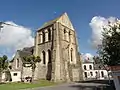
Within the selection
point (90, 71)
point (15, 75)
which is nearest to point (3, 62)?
point (15, 75)

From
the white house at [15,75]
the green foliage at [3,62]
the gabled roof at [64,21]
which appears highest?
the gabled roof at [64,21]

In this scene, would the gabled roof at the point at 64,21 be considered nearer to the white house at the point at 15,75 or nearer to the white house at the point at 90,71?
the white house at the point at 15,75

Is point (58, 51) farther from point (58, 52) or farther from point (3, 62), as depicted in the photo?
point (3, 62)

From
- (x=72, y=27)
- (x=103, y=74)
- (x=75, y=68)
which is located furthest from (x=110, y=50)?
(x=103, y=74)

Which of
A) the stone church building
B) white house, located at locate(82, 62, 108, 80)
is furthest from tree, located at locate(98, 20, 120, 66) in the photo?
white house, located at locate(82, 62, 108, 80)

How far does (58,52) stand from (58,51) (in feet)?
0.86

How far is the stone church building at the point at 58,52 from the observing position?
1735 inches

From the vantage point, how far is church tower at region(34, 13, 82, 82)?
44.1m

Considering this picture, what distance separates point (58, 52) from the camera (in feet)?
146

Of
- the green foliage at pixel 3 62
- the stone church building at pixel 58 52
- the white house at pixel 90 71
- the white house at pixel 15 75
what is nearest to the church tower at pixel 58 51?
the stone church building at pixel 58 52

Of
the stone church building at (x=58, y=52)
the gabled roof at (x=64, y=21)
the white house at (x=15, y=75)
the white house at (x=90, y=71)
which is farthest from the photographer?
the white house at (x=90, y=71)

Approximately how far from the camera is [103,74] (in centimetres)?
8106

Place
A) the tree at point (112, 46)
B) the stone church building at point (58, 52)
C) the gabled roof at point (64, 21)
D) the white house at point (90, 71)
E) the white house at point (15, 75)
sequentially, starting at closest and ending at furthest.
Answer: the tree at point (112, 46)
the stone church building at point (58, 52)
the white house at point (15, 75)
the gabled roof at point (64, 21)
the white house at point (90, 71)

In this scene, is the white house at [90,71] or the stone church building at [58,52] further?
the white house at [90,71]
